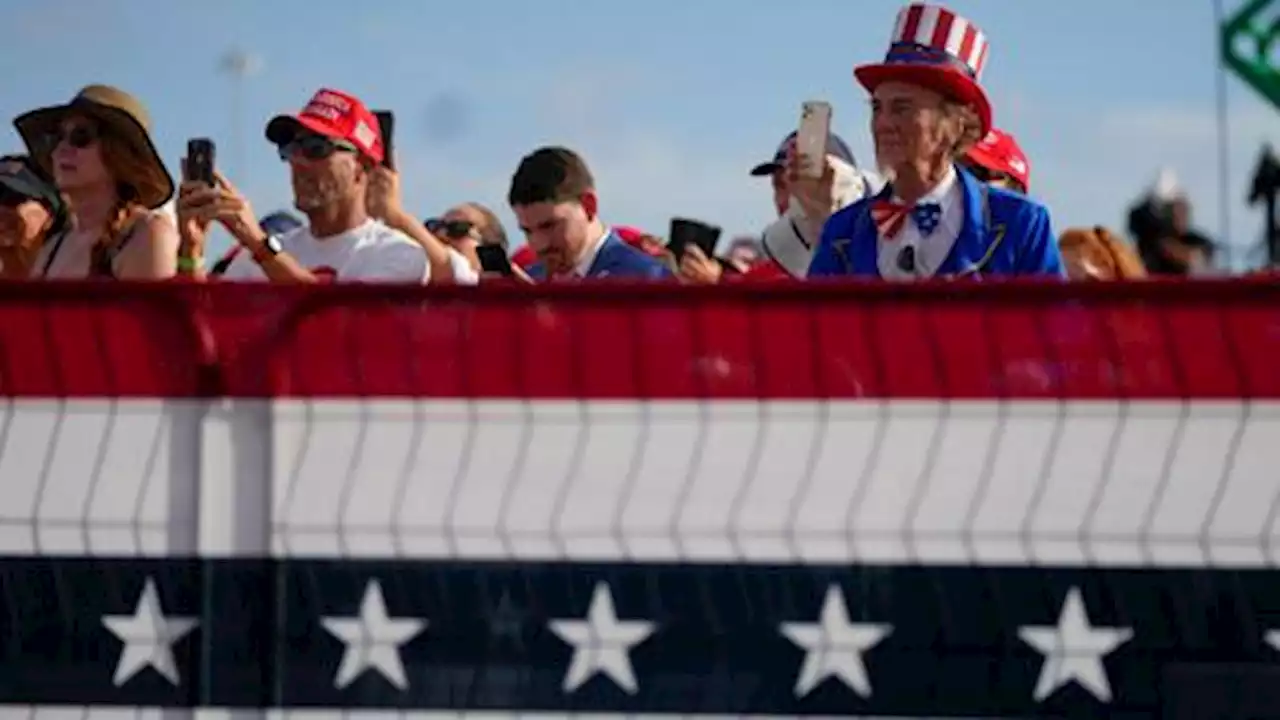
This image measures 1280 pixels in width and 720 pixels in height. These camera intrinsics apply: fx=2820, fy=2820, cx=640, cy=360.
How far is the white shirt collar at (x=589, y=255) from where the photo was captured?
794cm

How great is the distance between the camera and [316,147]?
734 centimetres

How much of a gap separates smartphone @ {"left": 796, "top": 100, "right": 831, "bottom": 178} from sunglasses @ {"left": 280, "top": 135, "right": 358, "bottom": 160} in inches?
48.8

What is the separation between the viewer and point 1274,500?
14.5 ft

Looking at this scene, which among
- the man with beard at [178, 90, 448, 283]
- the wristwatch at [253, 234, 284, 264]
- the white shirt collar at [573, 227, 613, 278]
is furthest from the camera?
the white shirt collar at [573, 227, 613, 278]

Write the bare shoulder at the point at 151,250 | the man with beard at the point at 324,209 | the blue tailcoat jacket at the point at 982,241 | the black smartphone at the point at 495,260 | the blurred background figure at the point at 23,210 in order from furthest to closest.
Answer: the blurred background figure at the point at 23,210 → the black smartphone at the point at 495,260 → the man with beard at the point at 324,209 → the bare shoulder at the point at 151,250 → the blue tailcoat jacket at the point at 982,241

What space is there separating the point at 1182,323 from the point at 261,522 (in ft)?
4.98

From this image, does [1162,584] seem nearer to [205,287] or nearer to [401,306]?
[401,306]

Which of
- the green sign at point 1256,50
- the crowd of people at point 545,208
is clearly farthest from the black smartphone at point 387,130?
the green sign at point 1256,50

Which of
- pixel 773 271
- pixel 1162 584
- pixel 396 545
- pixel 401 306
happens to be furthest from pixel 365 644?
pixel 773 271

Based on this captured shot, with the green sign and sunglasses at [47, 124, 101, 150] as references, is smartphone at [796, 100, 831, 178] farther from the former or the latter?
the green sign

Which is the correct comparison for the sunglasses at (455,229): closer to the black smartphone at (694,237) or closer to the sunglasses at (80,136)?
the black smartphone at (694,237)

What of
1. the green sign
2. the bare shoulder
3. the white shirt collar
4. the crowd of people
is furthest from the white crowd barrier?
the green sign

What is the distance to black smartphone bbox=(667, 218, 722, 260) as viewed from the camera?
333 inches

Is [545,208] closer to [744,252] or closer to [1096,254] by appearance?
[1096,254]
